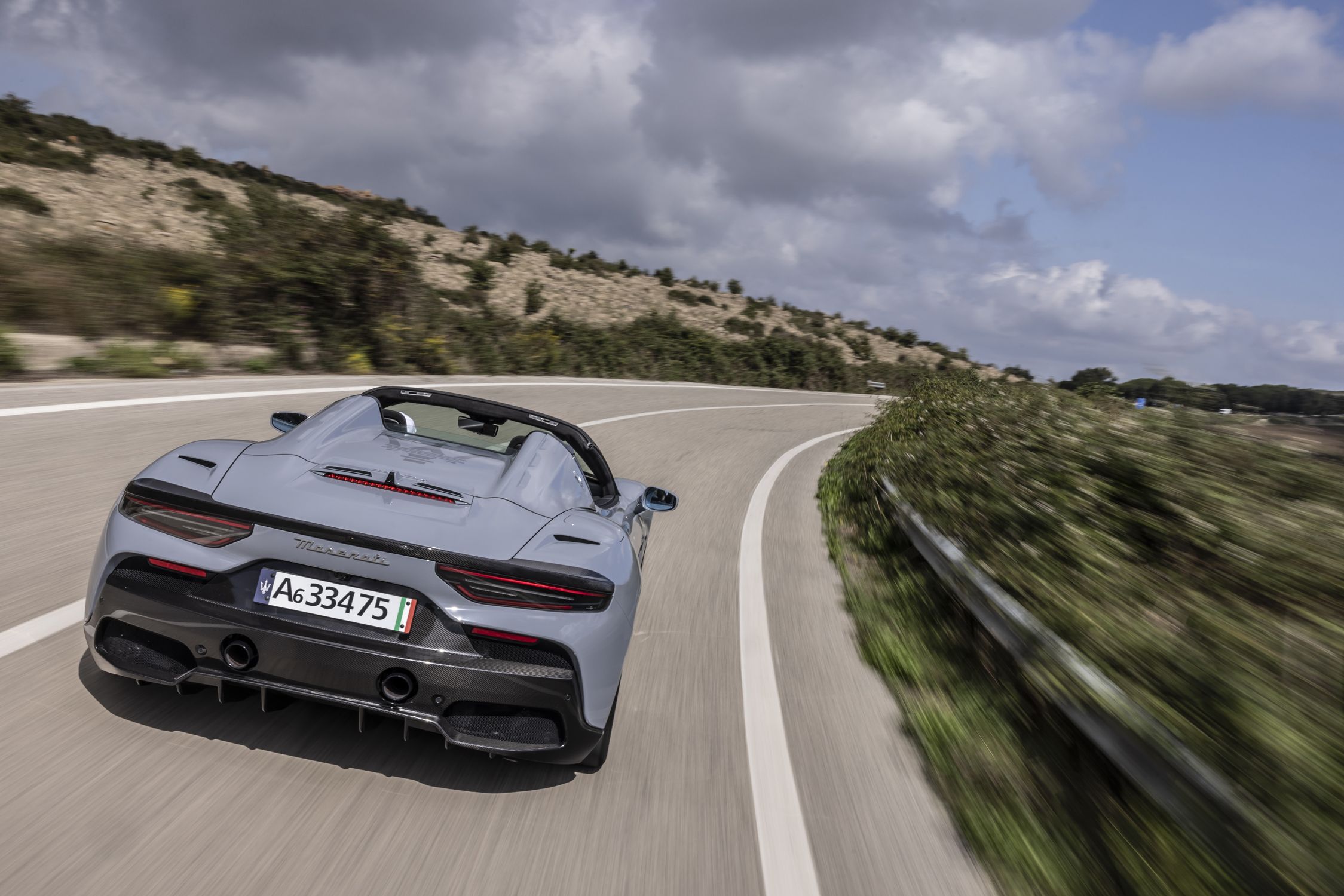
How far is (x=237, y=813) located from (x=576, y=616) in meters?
1.13

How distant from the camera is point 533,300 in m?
32.1

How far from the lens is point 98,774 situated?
2701 mm

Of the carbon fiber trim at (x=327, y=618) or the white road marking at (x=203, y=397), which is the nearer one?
the carbon fiber trim at (x=327, y=618)

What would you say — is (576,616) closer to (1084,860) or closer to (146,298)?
(1084,860)

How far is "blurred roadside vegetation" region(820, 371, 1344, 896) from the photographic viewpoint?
9.71 ft

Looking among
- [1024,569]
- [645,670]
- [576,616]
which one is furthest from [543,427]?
[1024,569]

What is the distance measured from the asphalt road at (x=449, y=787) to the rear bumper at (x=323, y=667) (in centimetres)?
29

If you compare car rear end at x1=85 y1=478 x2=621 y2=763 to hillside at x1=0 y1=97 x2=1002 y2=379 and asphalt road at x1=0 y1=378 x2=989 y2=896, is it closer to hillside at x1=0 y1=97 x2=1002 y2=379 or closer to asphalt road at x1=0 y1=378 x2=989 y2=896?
asphalt road at x1=0 y1=378 x2=989 y2=896

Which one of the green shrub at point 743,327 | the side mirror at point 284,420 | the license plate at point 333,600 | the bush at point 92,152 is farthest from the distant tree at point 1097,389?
the green shrub at point 743,327

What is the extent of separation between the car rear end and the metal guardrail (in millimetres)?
1947

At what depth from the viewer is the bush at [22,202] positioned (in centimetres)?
2062

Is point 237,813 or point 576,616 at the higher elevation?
point 576,616

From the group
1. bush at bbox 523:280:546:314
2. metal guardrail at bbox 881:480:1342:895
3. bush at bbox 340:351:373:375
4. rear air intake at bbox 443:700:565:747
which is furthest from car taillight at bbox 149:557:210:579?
bush at bbox 523:280:546:314

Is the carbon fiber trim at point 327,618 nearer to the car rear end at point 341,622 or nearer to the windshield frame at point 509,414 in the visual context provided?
the car rear end at point 341,622
